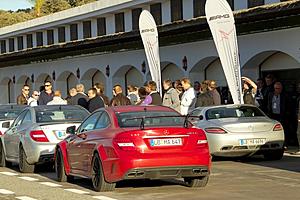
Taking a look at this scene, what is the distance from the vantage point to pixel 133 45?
109 feet

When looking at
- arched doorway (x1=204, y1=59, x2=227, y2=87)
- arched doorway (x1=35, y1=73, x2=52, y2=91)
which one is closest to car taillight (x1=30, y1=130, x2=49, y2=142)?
arched doorway (x1=204, y1=59, x2=227, y2=87)

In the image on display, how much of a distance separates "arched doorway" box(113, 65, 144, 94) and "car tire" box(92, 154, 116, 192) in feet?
70.0

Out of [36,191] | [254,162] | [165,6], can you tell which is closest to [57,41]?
[165,6]

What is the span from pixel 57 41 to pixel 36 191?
29.5 meters

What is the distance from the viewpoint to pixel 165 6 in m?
32.6

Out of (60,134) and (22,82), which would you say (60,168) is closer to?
(60,134)

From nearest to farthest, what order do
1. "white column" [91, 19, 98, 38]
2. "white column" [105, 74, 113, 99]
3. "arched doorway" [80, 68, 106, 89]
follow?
"white column" [105, 74, 113, 99] → "white column" [91, 19, 98, 38] → "arched doorway" [80, 68, 106, 89]

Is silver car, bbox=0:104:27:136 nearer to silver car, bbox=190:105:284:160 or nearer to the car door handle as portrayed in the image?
silver car, bbox=190:105:284:160

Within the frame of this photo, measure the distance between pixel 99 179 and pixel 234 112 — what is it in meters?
6.06

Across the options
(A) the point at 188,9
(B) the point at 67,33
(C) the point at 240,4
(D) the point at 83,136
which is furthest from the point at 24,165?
(B) the point at 67,33

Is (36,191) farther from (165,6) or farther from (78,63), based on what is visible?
(78,63)

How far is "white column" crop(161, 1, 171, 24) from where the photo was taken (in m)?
32.3

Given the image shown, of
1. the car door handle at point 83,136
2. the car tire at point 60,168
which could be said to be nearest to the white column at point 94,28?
the car tire at point 60,168

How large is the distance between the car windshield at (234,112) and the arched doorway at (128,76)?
1614 cm
